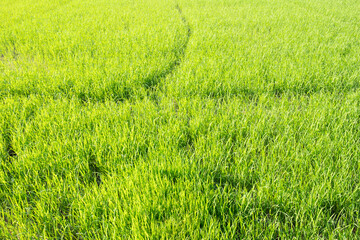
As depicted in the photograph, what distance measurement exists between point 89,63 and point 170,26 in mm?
2410

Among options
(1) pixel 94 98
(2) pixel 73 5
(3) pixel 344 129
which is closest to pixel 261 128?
(3) pixel 344 129

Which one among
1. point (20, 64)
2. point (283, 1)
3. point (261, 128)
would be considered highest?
point (283, 1)

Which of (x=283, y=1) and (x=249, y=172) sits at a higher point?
(x=283, y=1)

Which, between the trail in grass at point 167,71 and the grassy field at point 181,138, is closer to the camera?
the grassy field at point 181,138

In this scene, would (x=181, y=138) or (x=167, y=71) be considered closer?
(x=181, y=138)

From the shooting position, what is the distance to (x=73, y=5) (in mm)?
7473

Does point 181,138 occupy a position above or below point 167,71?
below

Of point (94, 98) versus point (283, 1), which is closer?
point (94, 98)

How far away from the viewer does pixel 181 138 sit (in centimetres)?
174

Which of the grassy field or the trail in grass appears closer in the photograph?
the grassy field

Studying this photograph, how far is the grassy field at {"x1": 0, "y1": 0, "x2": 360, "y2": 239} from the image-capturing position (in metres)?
1.11

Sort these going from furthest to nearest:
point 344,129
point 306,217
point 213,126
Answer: point 213,126 < point 344,129 < point 306,217

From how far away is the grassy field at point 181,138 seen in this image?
3.64ft

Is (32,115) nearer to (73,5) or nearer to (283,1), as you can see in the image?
(73,5)
